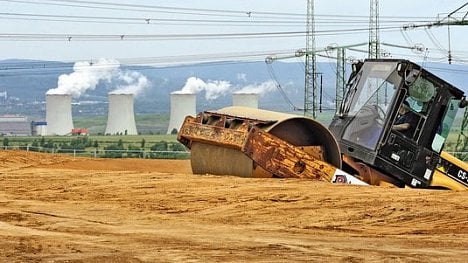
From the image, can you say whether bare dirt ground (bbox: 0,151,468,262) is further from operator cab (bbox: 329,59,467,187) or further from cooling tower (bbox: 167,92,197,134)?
cooling tower (bbox: 167,92,197,134)

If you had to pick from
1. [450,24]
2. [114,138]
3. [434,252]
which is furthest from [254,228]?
[114,138]

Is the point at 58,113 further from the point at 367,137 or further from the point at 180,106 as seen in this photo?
the point at 367,137

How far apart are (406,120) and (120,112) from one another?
2293 inches

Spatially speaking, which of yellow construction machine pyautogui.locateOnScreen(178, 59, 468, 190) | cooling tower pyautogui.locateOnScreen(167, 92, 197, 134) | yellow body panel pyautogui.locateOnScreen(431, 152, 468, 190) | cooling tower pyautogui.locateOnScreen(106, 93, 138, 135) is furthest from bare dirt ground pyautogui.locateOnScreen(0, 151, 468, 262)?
cooling tower pyautogui.locateOnScreen(106, 93, 138, 135)

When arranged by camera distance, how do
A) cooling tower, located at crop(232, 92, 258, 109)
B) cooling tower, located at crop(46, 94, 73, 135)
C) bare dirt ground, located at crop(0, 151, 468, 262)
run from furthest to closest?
cooling tower, located at crop(46, 94, 73, 135) < cooling tower, located at crop(232, 92, 258, 109) < bare dirt ground, located at crop(0, 151, 468, 262)

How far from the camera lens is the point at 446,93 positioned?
637 inches

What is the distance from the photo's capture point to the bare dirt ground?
9.67 metres

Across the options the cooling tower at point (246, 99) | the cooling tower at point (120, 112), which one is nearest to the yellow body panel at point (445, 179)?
the cooling tower at point (246, 99)

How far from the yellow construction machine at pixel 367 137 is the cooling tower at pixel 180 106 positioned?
2078 inches

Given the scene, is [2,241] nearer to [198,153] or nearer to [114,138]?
[198,153]

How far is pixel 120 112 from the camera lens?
7325cm

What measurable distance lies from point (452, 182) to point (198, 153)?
484 cm

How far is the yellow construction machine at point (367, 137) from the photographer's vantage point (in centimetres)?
1611

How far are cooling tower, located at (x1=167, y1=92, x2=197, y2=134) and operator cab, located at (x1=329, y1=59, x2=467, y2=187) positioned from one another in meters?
53.5
